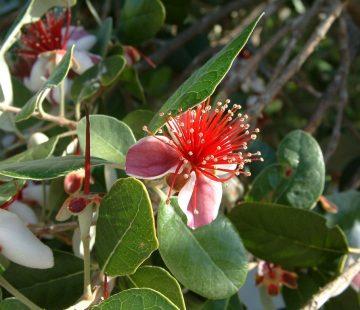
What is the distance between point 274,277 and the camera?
3.64 ft

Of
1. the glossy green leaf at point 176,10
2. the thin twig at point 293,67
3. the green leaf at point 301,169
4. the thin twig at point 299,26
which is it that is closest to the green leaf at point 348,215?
the green leaf at point 301,169

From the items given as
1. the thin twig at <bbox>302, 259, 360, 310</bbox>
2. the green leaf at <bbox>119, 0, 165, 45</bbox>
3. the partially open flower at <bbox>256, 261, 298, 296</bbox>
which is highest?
the green leaf at <bbox>119, 0, 165, 45</bbox>

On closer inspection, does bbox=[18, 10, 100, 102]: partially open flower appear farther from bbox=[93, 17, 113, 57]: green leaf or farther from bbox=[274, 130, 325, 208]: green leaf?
bbox=[274, 130, 325, 208]: green leaf

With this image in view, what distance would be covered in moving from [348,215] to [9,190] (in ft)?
1.95

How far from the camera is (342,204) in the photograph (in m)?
1.19

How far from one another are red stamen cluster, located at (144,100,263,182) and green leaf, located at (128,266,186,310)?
0.12 meters

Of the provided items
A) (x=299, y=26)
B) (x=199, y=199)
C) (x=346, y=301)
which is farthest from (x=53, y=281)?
(x=299, y=26)

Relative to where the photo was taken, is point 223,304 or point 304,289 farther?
Answer: point 304,289

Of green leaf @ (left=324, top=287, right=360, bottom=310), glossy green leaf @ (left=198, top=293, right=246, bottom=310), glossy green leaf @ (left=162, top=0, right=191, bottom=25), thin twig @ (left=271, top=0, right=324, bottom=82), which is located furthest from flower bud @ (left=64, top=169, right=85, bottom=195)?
glossy green leaf @ (left=162, top=0, right=191, bottom=25)

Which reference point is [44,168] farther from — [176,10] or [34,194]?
[176,10]

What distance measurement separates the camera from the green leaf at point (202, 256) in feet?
2.82

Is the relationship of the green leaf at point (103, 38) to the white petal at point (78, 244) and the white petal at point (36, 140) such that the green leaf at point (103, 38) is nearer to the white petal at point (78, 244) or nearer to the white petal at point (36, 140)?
the white petal at point (36, 140)

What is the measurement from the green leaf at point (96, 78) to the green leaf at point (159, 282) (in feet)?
1.31

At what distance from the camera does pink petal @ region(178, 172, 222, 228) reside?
31.9 inches
